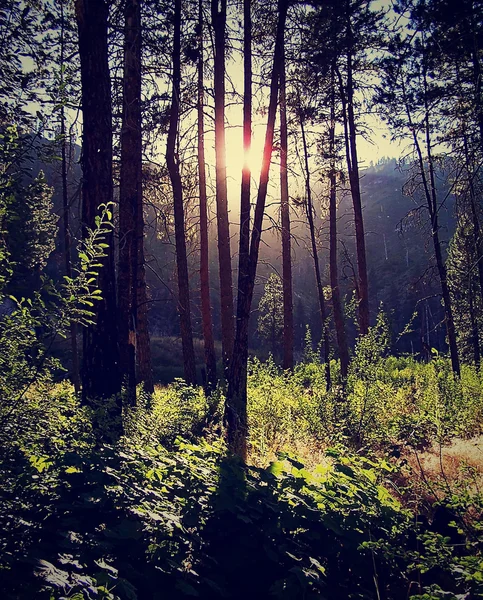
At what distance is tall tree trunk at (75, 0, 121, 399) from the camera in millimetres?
6402

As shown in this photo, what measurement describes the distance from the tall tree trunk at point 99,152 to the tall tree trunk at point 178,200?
4214 millimetres

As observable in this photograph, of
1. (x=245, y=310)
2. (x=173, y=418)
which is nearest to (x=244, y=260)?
(x=245, y=310)

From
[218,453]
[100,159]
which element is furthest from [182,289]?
[218,453]

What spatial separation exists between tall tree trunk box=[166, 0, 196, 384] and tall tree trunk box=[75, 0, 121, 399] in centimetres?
421

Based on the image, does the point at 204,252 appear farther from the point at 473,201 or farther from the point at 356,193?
the point at 473,201

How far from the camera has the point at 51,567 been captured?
221 centimetres

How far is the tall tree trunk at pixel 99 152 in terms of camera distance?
6.40 meters

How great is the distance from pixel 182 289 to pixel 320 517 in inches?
395

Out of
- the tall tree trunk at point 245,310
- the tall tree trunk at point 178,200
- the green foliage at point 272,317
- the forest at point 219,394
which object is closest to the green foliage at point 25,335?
the forest at point 219,394

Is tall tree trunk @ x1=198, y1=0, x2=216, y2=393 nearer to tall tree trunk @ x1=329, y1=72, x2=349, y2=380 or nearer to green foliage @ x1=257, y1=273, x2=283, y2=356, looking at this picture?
tall tree trunk @ x1=329, y1=72, x2=349, y2=380

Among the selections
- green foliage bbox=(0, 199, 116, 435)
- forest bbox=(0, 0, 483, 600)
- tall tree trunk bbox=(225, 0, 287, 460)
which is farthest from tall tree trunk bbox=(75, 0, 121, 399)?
green foliage bbox=(0, 199, 116, 435)

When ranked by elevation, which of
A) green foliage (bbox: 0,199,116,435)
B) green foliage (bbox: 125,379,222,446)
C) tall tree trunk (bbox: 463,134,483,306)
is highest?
tall tree trunk (bbox: 463,134,483,306)

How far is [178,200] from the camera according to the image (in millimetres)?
12367

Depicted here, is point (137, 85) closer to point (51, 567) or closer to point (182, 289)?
point (182, 289)
